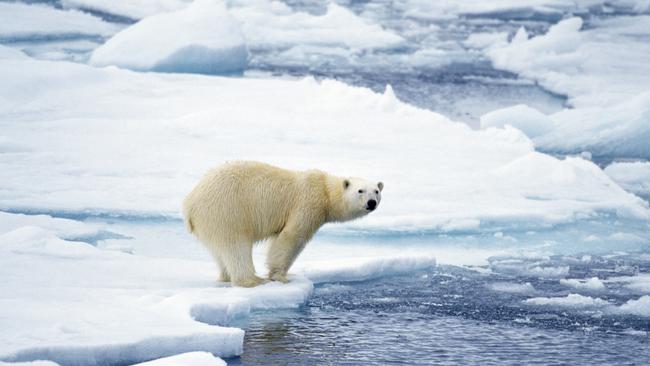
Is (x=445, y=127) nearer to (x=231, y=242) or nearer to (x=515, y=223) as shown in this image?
(x=515, y=223)

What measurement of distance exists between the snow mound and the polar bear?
837 centimetres

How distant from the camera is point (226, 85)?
41.8 feet

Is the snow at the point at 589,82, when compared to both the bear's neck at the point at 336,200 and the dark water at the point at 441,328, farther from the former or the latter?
the bear's neck at the point at 336,200

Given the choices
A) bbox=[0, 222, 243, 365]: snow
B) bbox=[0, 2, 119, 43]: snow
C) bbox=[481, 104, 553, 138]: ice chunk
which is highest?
bbox=[0, 2, 119, 43]: snow

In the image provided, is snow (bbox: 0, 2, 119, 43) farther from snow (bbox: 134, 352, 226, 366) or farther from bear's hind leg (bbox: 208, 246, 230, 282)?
snow (bbox: 134, 352, 226, 366)

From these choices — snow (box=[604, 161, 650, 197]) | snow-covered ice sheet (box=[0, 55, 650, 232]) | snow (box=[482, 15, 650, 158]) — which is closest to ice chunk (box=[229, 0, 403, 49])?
snow (box=[482, 15, 650, 158])

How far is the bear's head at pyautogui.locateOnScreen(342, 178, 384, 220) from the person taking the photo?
242 inches

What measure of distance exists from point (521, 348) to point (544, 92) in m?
10.9

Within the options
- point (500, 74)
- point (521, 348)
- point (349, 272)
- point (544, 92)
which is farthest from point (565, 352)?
point (500, 74)

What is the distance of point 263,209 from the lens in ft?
20.0

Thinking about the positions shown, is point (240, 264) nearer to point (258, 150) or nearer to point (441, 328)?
point (441, 328)

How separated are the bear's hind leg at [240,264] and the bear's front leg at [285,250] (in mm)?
157

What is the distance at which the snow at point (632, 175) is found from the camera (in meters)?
10.2

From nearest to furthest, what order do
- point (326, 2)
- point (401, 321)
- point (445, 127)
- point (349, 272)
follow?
point (401, 321), point (349, 272), point (445, 127), point (326, 2)
